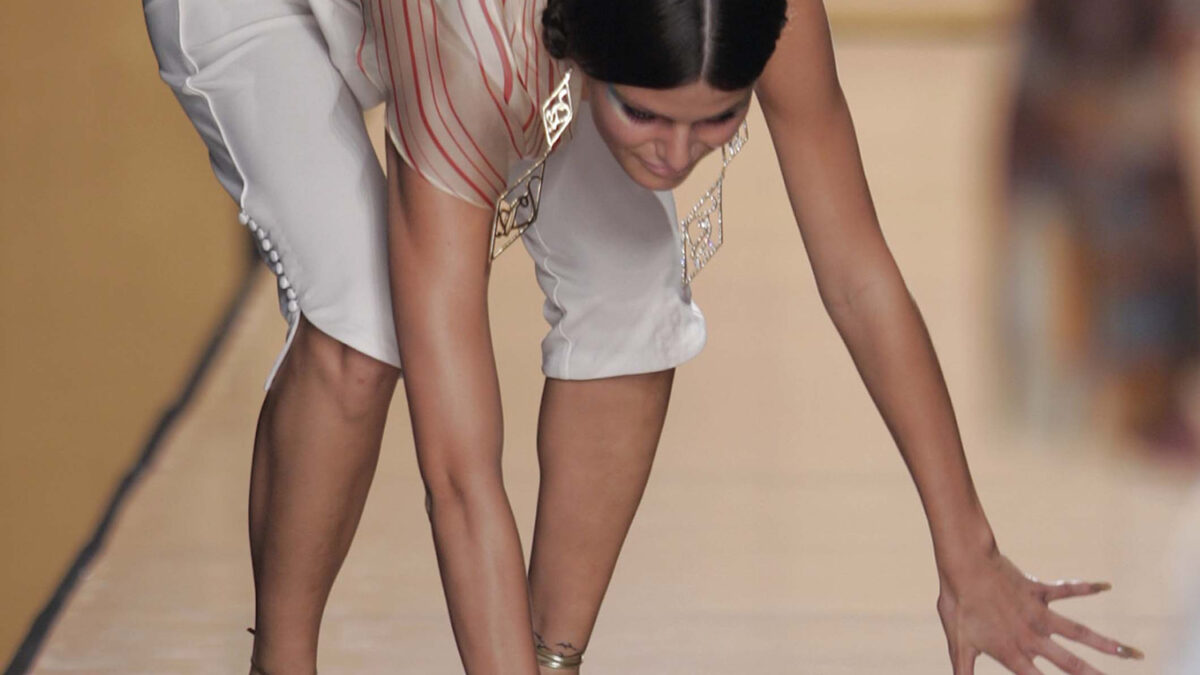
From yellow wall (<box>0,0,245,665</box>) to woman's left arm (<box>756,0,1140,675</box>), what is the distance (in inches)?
38.8

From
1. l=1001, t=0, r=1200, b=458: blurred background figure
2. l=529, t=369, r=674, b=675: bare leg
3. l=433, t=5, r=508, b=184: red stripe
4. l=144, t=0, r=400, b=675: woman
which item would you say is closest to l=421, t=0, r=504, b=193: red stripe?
l=433, t=5, r=508, b=184: red stripe

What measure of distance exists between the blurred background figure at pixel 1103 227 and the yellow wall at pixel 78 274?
1473 millimetres

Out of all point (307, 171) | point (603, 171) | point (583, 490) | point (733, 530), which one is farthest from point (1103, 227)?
point (307, 171)

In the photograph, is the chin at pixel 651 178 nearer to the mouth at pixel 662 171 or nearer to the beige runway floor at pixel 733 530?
the mouth at pixel 662 171

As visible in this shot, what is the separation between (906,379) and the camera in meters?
1.87

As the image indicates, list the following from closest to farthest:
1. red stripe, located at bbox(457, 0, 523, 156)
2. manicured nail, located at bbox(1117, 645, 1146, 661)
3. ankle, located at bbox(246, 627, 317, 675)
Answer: red stripe, located at bbox(457, 0, 523, 156), manicured nail, located at bbox(1117, 645, 1146, 661), ankle, located at bbox(246, 627, 317, 675)

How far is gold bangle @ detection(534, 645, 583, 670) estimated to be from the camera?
2.20 m

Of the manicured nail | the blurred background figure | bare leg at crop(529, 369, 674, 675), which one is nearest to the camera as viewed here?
the manicured nail

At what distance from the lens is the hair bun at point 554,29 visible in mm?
1643

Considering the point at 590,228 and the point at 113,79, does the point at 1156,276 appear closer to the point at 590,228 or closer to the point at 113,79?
the point at 113,79

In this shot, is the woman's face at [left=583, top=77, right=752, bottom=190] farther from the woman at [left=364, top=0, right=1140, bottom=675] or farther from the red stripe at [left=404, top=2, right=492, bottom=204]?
the red stripe at [left=404, top=2, right=492, bottom=204]

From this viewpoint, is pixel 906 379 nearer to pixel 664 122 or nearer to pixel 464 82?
pixel 664 122

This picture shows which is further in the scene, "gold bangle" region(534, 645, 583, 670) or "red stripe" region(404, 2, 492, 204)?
"gold bangle" region(534, 645, 583, 670)

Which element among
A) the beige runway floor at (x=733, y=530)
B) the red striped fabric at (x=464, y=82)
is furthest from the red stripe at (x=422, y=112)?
the beige runway floor at (x=733, y=530)
